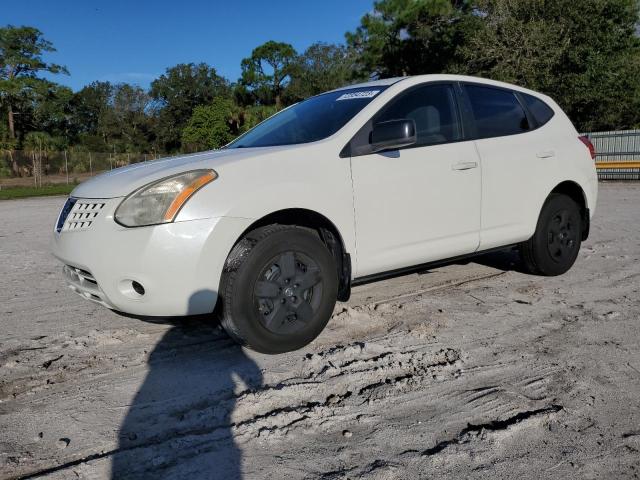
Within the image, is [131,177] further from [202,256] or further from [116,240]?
[202,256]

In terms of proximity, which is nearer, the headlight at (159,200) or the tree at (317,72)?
the headlight at (159,200)

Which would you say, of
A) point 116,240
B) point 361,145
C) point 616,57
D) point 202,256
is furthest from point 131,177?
point 616,57

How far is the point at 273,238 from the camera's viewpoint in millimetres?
3145

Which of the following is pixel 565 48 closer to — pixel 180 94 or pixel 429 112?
pixel 429 112

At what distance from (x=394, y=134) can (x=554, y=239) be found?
2313mm

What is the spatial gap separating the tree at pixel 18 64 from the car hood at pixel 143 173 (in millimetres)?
48675

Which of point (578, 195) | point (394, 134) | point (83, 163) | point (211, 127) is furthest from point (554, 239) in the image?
point (211, 127)

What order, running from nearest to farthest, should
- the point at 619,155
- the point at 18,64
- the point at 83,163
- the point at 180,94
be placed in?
the point at 619,155 < the point at 83,163 < the point at 18,64 < the point at 180,94

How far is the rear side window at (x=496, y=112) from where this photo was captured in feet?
14.2

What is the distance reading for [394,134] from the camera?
11.4ft

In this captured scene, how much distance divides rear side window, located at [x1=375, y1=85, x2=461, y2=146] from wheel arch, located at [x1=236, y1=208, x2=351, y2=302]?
0.93 metres

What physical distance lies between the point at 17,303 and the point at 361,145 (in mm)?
3337

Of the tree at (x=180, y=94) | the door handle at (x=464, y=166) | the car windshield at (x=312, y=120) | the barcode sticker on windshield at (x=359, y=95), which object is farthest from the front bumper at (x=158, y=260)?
the tree at (x=180, y=94)

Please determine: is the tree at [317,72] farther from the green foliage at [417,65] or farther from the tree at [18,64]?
the tree at [18,64]
